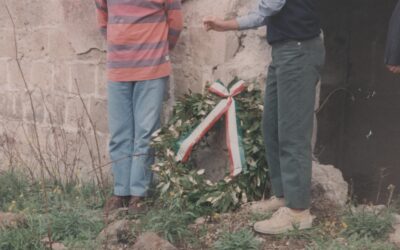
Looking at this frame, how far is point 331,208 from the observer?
400 centimetres

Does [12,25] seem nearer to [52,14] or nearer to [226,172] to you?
[52,14]

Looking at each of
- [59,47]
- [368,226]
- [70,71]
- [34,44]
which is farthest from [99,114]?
[368,226]

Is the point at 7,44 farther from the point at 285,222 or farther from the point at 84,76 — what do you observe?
the point at 285,222

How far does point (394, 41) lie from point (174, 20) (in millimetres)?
1586

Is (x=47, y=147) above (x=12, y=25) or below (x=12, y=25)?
below

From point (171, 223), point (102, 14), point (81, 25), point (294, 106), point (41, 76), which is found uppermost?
point (102, 14)

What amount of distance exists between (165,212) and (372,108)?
14.3 feet

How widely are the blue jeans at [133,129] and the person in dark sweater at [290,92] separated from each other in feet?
2.62

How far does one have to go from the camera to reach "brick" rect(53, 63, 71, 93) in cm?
522

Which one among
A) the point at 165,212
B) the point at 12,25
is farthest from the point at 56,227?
the point at 12,25

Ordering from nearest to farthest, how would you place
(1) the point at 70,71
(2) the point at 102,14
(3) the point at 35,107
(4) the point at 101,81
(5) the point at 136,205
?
(5) the point at 136,205 → (2) the point at 102,14 → (4) the point at 101,81 → (1) the point at 70,71 → (3) the point at 35,107

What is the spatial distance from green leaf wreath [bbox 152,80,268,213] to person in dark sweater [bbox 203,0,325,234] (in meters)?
0.34

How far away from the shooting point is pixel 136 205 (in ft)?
14.0

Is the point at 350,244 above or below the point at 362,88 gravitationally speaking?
above
